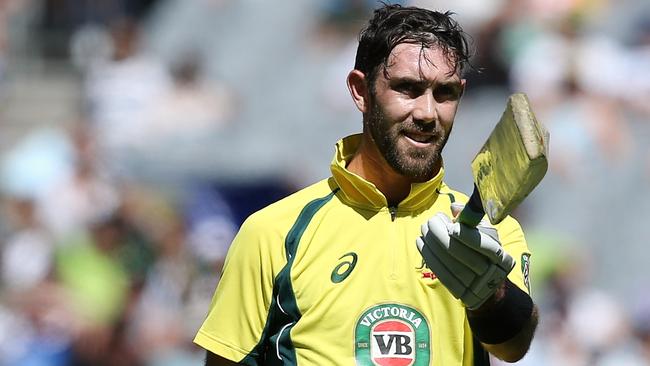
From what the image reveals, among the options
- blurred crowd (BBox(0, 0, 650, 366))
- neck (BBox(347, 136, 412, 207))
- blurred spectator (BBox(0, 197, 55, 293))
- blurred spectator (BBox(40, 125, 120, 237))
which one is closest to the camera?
neck (BBox(347, 136, 412, 207))

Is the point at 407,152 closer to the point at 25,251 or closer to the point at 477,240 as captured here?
the point at 477,240

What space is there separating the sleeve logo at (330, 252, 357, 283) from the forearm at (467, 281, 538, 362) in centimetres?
36

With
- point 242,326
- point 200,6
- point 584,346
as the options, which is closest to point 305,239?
point 242,326

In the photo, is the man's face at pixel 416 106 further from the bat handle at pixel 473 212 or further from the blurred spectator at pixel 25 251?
the blurred spectator at pixel 25 251

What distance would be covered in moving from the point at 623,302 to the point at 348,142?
504 cm

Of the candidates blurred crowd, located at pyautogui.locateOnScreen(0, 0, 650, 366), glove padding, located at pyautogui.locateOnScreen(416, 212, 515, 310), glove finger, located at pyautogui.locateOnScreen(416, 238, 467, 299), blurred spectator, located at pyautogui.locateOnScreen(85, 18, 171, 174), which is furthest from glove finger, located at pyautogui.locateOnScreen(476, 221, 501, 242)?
blurred spectator, located at pyautogui.locateOnScreen(85, 18, 171, 174)

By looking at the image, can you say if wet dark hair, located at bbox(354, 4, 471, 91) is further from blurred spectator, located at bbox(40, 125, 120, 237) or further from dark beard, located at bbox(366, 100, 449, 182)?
blurred spectator, located at bbox(40, 125, 120, 237)

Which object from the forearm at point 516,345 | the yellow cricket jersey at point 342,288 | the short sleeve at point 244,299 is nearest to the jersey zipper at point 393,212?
the yellow cricket jersey at point 342,288

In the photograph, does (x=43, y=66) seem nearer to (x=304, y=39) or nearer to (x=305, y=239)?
(x=304, y=39)

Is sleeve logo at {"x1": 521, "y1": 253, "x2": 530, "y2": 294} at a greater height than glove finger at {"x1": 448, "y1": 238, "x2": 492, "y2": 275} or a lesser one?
lesser

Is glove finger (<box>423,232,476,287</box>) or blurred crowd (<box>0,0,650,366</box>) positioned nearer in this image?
glove finger (<box>423,232,476,287</box>)

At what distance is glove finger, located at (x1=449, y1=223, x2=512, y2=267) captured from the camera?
3236 millimetres

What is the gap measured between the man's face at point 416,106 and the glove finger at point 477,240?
42 centimetres

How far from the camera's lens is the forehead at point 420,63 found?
361cm
